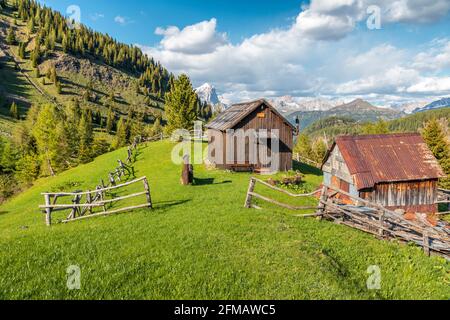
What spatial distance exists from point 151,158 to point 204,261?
117 ft

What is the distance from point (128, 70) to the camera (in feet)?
644

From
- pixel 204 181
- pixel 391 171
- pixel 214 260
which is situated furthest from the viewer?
pixel 204 181

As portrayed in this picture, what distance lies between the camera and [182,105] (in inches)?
2228

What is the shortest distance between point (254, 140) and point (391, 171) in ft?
46.0

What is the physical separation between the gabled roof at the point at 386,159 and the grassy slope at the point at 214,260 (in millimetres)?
11720

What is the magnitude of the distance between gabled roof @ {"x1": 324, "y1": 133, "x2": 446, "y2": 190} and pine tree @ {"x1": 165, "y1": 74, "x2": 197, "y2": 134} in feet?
121

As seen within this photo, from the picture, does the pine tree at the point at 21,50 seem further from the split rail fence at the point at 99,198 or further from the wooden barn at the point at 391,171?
the wooden barn at the point at 391,171

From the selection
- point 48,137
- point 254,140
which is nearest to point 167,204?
point 254,140

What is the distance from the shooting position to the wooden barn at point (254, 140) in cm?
3175

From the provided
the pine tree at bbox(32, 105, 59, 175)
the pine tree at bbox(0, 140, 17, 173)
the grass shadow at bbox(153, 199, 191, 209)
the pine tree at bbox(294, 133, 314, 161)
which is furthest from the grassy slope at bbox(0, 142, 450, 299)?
the pine tree at bbox(294, 133, 314, 161)

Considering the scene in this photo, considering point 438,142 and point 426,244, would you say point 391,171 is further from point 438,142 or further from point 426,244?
point 438,142

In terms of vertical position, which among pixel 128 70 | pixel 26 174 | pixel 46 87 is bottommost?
pixel 26 174
